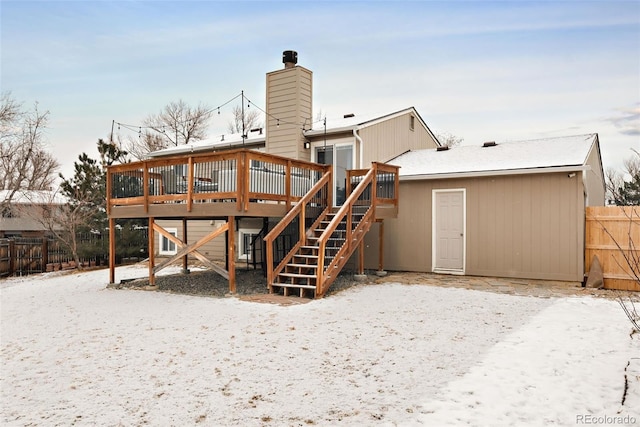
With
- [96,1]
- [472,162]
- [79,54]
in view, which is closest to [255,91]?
[79,54]

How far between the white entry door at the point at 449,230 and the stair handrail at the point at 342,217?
1962 millimetres

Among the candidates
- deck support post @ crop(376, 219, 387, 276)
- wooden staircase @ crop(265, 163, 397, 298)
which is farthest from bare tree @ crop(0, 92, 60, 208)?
deck support post @ crop(376, 219, 387, 276)

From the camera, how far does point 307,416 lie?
11.0 ft

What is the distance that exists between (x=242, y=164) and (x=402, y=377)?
15.7ft

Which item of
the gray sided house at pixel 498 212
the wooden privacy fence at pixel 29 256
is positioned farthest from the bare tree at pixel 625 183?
the wooden privacy fence at pixel 29 256

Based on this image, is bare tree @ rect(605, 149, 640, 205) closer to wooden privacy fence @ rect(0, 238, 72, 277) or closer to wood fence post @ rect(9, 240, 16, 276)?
wooden privacy fence @ rect(0, 238, 72, 277)

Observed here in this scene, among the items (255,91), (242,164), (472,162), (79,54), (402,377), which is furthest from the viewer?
(255,91)

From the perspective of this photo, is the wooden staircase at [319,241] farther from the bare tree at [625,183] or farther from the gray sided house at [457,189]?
the bare tree at [625,183]

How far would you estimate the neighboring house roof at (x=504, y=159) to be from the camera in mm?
9211

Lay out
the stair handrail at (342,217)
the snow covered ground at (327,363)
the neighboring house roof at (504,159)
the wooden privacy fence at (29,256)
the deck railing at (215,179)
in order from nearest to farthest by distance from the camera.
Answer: the snow covered ground at (327,363), the stair handrail at (342,217), the deck railing at (215,179), the neighboring house roof at (504,159), the wooden privacy fence at (29,256)

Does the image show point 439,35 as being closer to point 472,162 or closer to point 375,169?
point 472,162

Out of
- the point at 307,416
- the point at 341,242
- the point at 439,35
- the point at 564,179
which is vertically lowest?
the point at 307,416

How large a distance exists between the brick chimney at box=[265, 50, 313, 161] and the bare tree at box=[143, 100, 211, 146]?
17435 mm

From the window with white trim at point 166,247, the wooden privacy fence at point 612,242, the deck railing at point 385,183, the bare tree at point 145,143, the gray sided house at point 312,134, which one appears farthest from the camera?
the bare tree at point 145,143
